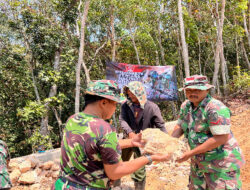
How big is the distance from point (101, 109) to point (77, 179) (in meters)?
0.44

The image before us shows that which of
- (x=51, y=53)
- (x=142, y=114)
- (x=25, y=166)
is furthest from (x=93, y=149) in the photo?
(x=51, y=53)

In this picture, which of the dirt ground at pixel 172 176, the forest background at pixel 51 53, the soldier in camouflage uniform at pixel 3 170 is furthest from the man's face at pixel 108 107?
the forest background at pixel 51 53

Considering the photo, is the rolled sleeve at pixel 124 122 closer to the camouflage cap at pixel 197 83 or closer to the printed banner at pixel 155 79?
the camouflage cap at pixel 197 83

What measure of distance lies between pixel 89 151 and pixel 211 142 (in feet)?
3.79

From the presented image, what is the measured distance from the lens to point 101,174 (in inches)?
48.2

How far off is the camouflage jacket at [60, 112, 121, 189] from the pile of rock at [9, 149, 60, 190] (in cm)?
350

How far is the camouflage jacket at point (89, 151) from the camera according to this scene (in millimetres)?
1161

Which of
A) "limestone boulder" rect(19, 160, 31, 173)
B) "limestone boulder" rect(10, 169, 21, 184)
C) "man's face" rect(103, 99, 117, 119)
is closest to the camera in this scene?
"man's face" rect(103, 99, 117, 119)

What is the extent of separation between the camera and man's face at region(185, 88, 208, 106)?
1.93 meters

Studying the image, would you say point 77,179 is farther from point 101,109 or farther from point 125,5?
point 125,5

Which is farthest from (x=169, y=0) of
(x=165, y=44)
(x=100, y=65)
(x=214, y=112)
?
(x=214, y=112)

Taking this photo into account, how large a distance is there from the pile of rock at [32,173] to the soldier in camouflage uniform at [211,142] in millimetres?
3428

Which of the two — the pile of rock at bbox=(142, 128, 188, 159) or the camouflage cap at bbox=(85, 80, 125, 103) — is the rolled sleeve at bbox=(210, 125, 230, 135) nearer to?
the pile of rock at bbox=(142, 128, 188, 159)

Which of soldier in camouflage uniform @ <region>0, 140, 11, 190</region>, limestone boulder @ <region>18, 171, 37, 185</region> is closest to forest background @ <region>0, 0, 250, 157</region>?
limestone boulder @ <region>18, 171, 37, 185</region>
